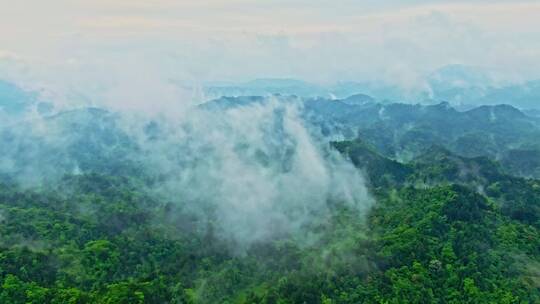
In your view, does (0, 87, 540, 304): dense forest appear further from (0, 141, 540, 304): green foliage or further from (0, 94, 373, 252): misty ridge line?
(0, 94, 373, 252): misty ridge line

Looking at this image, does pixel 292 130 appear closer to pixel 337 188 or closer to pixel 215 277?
pixel 337 188

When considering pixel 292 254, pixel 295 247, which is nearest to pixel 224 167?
pixel 295 247

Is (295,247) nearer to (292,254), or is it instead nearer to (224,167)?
(292,254)

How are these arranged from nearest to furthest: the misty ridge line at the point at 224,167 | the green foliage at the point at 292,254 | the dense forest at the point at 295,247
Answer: the green foliage at the point at 292,254
the dense forest at the point at 295,247
the misty ridge line at the point at 224,167

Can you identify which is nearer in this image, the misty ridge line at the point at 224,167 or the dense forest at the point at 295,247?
the dense forest at the point at 295,247

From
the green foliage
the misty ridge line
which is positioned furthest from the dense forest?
the misty ridge line

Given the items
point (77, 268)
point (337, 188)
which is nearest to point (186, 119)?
point (337, 188)

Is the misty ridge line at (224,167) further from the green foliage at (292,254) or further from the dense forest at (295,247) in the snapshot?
the green foliage at (292,254)

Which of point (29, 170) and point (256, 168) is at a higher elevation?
point (256, 168)

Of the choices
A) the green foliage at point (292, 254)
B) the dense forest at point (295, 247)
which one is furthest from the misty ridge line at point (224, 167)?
the green foliage at point (292, 254)
